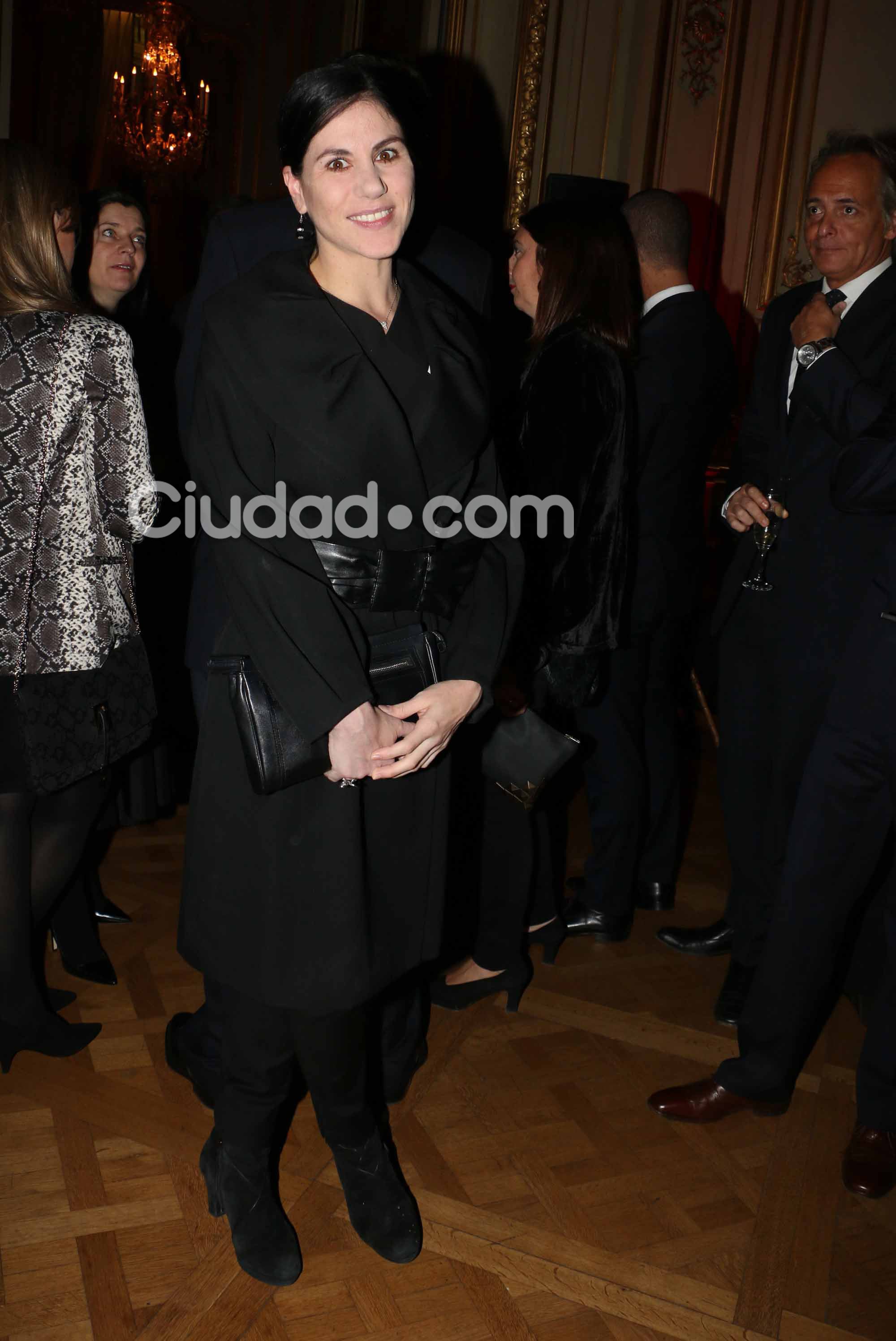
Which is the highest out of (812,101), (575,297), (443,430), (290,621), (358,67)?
(812,101)

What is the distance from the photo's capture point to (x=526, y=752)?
81.2 inches

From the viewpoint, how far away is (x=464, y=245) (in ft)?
6.52

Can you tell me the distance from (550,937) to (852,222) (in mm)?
1690

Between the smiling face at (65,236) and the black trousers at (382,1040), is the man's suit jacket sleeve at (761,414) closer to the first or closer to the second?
the black trousers at (382,1040)

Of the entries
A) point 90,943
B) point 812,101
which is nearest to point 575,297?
point 90,943

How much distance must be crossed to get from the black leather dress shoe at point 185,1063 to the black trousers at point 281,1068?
383 millimetres

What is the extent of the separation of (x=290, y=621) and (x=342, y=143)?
0.58m

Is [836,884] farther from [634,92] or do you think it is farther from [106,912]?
[634,92]

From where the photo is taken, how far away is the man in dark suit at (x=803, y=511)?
6.85ft

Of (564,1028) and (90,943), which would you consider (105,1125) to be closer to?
(90,943)

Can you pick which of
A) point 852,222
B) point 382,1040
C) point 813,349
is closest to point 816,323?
point 813,349

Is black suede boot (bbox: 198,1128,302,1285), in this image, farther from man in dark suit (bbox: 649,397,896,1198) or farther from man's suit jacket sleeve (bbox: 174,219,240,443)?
man's suit jacket sleeve (bbox: 174,219,240,443)

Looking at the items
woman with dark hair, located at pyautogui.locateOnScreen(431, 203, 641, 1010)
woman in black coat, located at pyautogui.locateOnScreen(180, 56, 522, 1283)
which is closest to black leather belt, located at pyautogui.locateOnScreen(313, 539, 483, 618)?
woman in black coat, located at pyautogui.locateOnScreen(180, 56, 522, 1283)

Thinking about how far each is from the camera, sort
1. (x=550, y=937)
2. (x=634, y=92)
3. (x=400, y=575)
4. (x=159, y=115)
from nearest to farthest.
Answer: (x=400, y=575)
(x=550, y=937)
(x=634, y=92)
(x=159, y=115)
